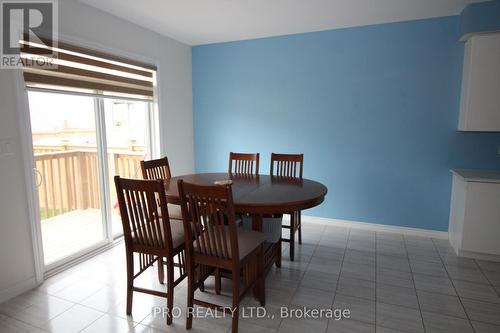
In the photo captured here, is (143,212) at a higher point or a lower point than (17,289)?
higher

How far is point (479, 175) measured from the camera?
2998 millimetres

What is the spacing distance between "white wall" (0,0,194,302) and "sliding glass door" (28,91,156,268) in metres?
0.28

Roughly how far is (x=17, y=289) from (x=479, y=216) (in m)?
4.20

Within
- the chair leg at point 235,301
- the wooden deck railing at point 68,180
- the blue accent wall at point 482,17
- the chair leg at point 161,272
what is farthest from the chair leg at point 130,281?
the blue accent wall at point 482,17

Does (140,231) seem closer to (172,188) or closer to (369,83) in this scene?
(172,188)

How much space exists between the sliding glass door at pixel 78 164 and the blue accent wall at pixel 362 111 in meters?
1.59

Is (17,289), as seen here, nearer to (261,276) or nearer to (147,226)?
(147,226)

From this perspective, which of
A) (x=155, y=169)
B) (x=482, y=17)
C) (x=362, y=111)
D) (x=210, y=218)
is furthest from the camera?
(x=362, y=111)

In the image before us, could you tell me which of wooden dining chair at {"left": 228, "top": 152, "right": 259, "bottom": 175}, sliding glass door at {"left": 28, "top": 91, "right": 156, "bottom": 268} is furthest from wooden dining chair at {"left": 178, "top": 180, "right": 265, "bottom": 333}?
sliding glass door at {"left": 28, "top": 91, "right": 156, "bottom": 268}

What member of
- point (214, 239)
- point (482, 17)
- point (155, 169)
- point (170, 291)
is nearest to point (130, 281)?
point (170, 291)

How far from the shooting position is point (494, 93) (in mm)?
2941

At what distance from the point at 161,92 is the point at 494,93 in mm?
3775

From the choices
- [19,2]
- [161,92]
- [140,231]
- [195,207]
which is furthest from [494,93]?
[19,2]

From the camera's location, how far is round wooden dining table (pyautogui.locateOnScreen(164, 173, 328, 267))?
2.12 m
